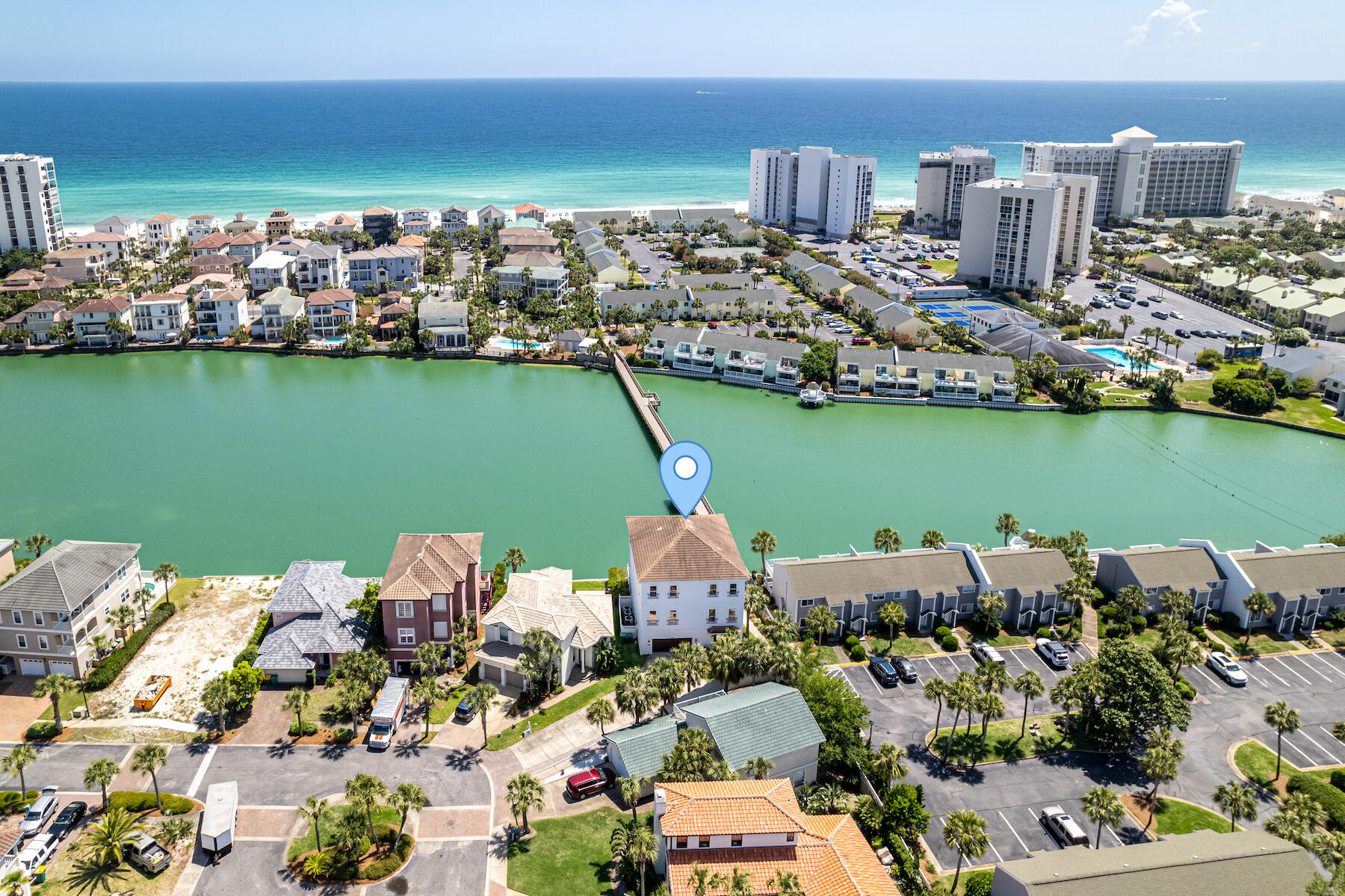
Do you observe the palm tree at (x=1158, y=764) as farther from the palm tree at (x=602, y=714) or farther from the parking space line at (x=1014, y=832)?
the palm tree at (x=602, y=714)

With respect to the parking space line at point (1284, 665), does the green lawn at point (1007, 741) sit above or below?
below

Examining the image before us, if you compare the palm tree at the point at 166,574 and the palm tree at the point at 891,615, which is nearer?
the palm tree at the point at 891,615

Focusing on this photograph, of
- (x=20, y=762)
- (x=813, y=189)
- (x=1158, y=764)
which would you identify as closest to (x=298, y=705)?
(x=20, y=762)

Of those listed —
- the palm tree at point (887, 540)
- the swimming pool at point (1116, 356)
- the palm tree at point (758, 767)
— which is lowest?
the palm tree at point (758, 767)

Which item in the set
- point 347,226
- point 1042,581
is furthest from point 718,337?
point 347,226

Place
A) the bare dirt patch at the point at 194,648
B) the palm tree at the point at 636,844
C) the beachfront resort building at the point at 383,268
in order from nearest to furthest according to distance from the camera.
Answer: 1. the palm tree at the point at 636,844
2. the bare dirt patch at the point at 194,648
3. the beachfront resort building at the point at 383,268

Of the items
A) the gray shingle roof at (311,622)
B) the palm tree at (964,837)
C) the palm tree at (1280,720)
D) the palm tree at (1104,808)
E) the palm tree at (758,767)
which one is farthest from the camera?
the gray shingle roof at (311,622)

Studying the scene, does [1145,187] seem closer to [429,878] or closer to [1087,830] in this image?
[1087,830]

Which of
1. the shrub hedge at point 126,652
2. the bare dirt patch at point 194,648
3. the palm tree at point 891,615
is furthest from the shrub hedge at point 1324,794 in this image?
the shrub hedge at point 126,652
